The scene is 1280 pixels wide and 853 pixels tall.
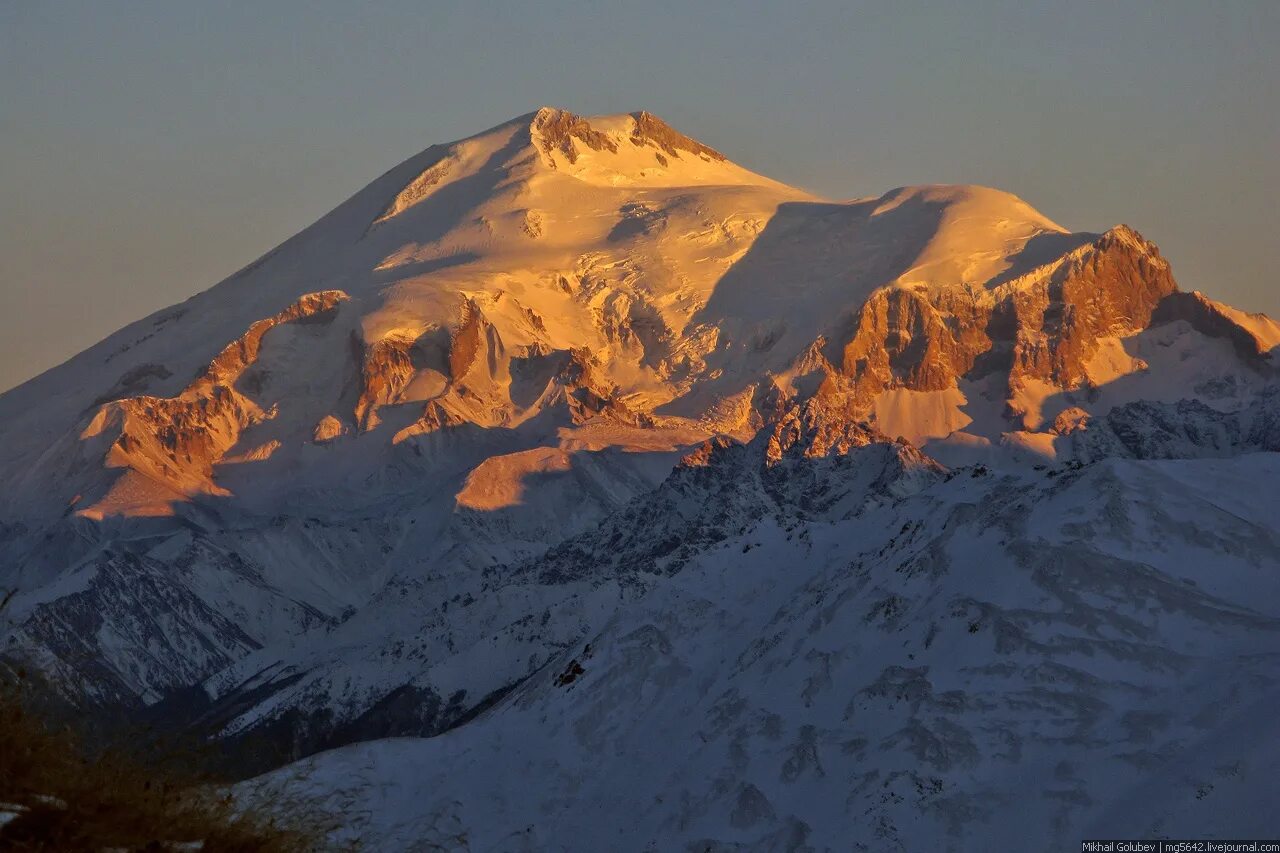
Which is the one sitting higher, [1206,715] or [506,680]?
[1206,715]

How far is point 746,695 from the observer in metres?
101

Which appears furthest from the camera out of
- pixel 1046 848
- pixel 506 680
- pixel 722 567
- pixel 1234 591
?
pixel 506 680

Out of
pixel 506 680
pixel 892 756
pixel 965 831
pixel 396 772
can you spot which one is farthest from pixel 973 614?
pixel 506 680

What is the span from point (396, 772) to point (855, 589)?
22.9m

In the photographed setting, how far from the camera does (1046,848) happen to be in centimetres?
7550

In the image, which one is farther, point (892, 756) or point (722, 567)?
point (722, 567)

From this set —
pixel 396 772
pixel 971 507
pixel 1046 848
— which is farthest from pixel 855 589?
pixel 1046 848

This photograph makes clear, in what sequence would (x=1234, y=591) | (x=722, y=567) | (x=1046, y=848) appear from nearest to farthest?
1. (x=1046, y=848)
2. (x=1234, y=591)
3. (x=722, y=567)

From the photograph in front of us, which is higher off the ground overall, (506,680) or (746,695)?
(746,695)

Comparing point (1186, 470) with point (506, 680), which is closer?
point (1186, 470)

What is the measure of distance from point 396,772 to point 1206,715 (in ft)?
124

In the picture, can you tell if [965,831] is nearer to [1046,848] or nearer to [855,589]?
[1046,848]

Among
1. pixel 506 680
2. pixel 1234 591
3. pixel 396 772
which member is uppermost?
pixel 396 772

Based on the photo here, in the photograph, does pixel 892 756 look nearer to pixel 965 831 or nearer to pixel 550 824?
pixel 965 831
